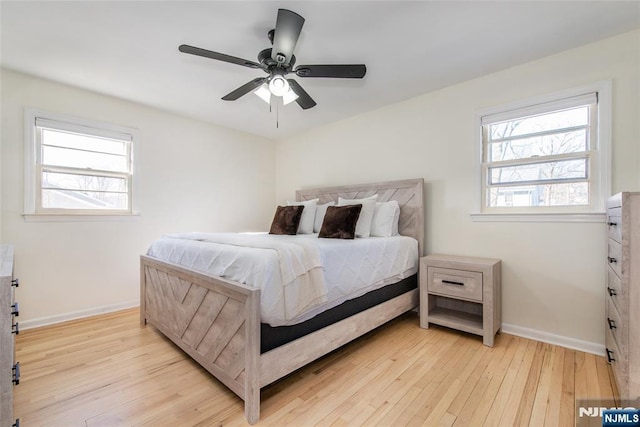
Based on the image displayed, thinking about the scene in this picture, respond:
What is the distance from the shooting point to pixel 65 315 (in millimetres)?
2914

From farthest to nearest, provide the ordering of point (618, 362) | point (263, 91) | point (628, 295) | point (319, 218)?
point (319, 218) < point (263, 91) < point (618, 362) < point (628, 295)

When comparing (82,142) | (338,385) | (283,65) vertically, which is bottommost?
(338,385)

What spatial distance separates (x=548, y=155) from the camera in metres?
2.52

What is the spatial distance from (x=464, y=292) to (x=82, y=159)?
4251mm

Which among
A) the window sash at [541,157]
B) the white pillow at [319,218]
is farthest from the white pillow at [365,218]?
the window sash at [541,157]

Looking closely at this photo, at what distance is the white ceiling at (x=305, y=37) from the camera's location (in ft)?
6.17

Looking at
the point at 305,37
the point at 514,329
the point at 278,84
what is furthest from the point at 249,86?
the point at 514,329

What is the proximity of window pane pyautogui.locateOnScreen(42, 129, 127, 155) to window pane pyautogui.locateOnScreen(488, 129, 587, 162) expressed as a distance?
14.0ft

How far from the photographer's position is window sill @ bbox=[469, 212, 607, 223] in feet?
7.33

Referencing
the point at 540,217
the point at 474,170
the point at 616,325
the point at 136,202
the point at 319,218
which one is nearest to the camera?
the point at 616,325

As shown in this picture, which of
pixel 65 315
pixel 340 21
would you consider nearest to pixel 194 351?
pixel 65 315

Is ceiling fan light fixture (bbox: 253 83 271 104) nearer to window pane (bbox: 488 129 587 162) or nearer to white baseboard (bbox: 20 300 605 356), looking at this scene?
window pane (bbox: 488 129 587 162)

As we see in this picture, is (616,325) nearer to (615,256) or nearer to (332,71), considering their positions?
(615,256)

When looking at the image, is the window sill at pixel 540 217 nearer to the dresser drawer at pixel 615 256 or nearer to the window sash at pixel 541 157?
the window sash at pixel 541 157
